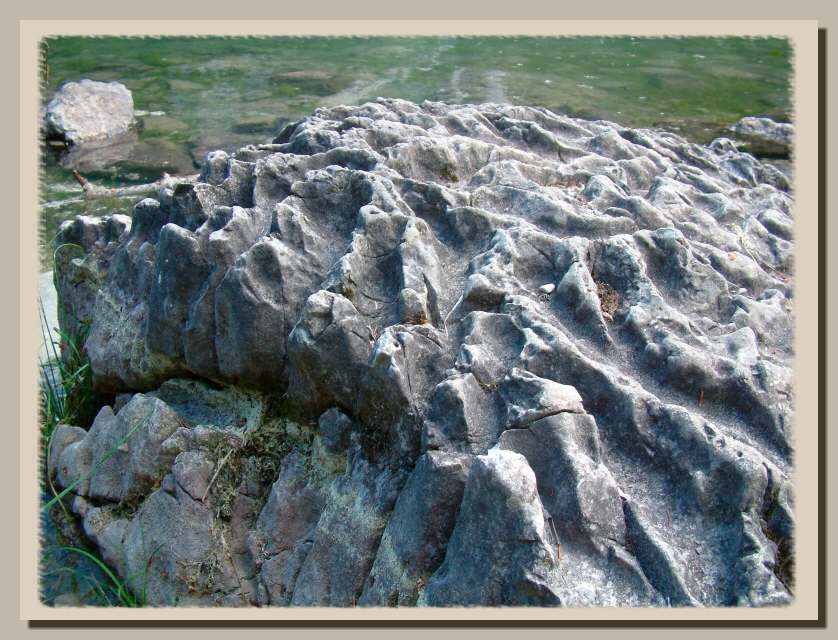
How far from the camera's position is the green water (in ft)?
35.1

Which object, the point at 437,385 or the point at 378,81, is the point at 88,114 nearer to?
the point at 378,81

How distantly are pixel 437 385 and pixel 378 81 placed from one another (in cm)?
1213

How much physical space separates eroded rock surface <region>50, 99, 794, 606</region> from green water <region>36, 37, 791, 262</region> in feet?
14.3

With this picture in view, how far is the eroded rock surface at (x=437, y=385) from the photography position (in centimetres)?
261

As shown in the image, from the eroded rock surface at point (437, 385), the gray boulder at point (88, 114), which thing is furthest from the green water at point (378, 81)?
the eroded rock surface at point (437, 385)

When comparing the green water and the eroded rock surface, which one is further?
the green water

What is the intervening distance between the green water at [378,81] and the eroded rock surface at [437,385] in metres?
4.35

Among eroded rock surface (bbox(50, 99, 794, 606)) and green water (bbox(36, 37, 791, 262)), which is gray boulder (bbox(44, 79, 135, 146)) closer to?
green water (bbox(36, 37, 791, 262))

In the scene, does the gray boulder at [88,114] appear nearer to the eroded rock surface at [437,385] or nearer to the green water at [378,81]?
the green water at [378,81]

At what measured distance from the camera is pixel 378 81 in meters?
14.1

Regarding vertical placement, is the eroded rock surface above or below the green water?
below

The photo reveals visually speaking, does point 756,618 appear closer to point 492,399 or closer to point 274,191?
point 492,399

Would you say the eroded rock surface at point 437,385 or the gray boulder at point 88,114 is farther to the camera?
the gray boulder at point 88,114

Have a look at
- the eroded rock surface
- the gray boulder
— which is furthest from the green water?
the eroded rock surface
